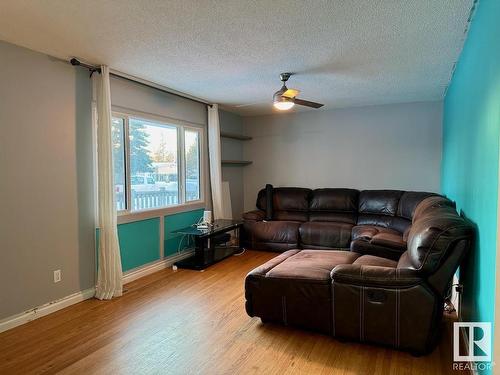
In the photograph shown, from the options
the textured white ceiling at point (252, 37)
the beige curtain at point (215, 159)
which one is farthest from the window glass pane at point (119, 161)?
the beige curtain at point (215, 159)

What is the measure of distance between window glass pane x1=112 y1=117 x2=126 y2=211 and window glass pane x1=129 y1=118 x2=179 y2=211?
136 mm

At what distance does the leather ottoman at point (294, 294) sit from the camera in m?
2.50

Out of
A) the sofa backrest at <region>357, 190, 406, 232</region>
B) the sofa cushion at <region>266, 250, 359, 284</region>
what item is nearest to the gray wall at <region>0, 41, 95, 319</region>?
Result: the sofa cushion at <region>266, 250, 359, 284</region>

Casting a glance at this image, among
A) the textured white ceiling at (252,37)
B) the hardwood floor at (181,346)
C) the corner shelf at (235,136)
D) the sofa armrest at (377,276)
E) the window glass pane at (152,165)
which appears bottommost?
the hardwood floor at (181,346)

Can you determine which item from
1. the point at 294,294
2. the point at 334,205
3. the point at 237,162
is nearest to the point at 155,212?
the point at 237,162

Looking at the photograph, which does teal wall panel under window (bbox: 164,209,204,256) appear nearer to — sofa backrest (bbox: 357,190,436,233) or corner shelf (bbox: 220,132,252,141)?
corner shelf (bbox: 220,132,252,141)

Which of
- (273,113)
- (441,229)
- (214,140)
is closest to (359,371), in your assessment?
(441,229)

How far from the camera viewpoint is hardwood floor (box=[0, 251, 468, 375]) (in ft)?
7.19

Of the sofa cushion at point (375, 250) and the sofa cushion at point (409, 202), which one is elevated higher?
the sofa cushion at point (409, 202)

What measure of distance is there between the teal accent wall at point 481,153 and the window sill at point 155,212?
11.3 ft

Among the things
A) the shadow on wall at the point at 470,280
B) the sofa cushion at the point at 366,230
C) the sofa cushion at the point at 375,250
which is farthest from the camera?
the sofa cushion at the point at 366,230

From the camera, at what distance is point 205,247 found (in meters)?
4.63

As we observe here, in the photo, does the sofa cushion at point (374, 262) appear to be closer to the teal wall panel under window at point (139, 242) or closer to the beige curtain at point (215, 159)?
the teal wall panel under window at point (139, 242)

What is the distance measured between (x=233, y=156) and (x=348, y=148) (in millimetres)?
2166
